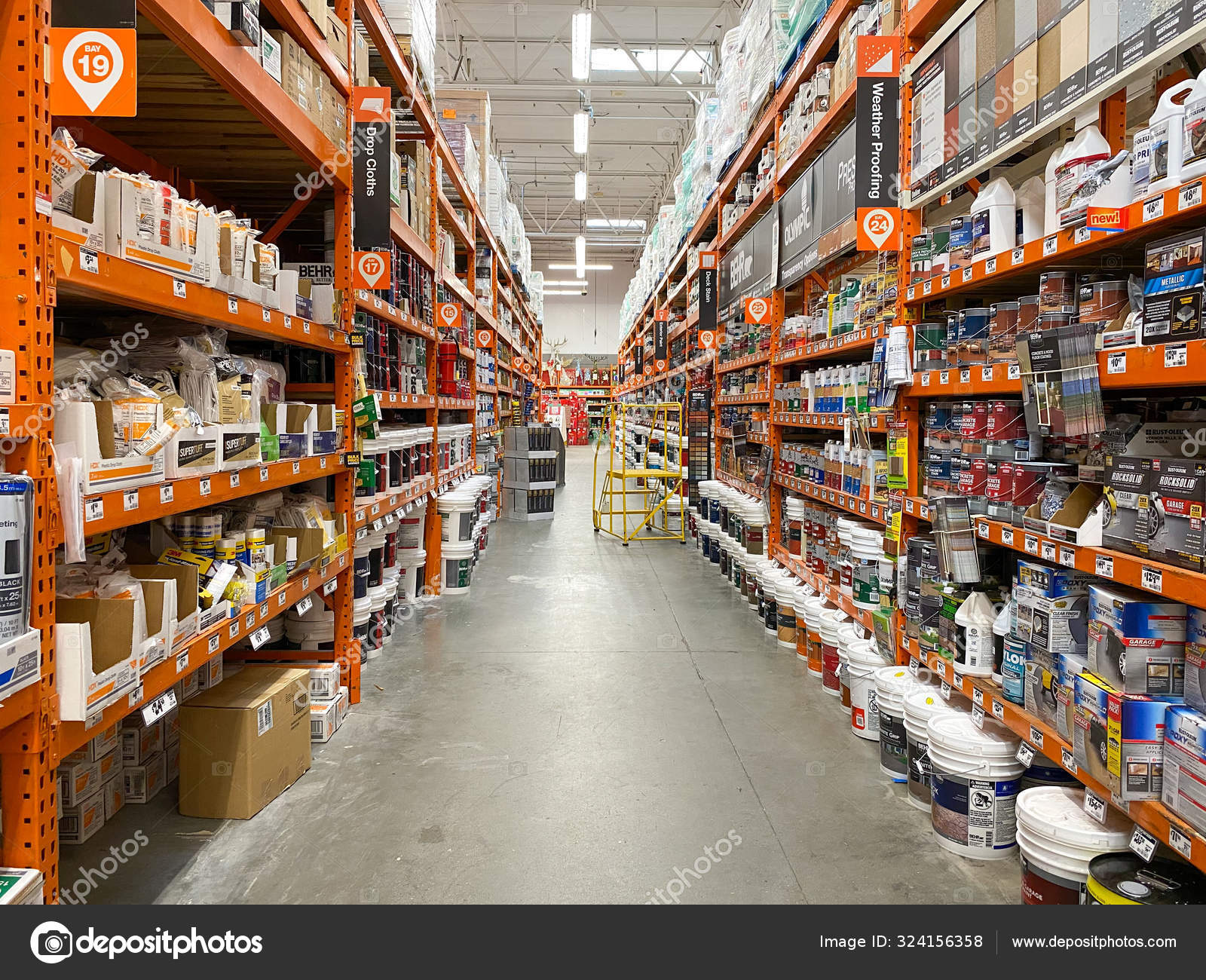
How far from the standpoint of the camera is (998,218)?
2.63m

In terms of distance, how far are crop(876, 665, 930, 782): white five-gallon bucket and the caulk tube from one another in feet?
9.19

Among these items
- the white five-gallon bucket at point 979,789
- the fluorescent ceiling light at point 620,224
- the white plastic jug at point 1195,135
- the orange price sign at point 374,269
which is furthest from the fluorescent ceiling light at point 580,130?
the fluorescent ceiling light at point 620,224

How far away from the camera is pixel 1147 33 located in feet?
6.37

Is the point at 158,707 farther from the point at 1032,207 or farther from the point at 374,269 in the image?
the point at 1032,207

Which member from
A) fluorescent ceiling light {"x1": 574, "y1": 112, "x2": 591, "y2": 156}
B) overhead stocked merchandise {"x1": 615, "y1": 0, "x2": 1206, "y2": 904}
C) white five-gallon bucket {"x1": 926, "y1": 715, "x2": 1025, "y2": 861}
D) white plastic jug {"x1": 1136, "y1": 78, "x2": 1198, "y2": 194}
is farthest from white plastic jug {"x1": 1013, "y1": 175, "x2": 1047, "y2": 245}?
fluorescent ceiling light {"x1": 574, "y1": 112, "x2": 591, "y2": 156}

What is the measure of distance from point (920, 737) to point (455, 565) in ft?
14.5

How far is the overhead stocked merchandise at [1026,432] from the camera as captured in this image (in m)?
1.87

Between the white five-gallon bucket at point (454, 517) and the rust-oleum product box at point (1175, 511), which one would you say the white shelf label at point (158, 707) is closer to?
the rust-oleum product box at point (1175, 511)

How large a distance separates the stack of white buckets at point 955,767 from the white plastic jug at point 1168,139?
1.62 metres

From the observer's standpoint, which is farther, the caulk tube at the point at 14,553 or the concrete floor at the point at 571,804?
the concrete floor at the point at 571,804

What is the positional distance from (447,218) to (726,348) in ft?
9.33

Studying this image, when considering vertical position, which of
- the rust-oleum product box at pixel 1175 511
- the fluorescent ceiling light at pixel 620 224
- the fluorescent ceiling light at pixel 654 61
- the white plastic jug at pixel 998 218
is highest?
the fluorescent ceiling light at pixel 620 224

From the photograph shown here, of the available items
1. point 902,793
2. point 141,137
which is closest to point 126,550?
point 141,137
